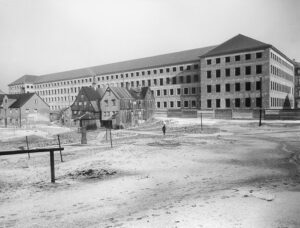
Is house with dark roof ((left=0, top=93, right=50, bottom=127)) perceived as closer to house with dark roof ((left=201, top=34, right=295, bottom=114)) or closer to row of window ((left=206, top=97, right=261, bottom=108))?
house with dark roof ((left=201, top=34, right=295, bottom=114))

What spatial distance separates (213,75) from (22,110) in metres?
44.1

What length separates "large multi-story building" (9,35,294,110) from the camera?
52469 mm

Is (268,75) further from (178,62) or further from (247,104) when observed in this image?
(178,62)

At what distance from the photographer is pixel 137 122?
172ft

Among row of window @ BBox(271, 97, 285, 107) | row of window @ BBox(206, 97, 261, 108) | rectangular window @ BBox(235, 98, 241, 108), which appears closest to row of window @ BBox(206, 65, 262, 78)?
row of window @ BBox(206, 97, 261, 108)

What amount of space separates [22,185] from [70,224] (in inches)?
Answer: 236

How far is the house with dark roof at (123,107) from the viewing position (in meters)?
51.2

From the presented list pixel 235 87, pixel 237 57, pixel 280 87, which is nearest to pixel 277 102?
pixel 280 87

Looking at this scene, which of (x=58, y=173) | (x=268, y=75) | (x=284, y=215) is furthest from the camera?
(x=268, y=75)

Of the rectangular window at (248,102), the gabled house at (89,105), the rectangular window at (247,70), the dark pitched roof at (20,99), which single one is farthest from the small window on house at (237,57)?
the dark pitched roof at (20,99)

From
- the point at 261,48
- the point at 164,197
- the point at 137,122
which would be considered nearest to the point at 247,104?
the point at 261,48

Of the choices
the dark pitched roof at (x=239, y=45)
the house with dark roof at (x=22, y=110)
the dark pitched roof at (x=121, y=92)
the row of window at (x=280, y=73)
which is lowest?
the house with dark roof at (x=22, y=110)

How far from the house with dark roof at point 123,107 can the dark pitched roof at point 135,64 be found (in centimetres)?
1731

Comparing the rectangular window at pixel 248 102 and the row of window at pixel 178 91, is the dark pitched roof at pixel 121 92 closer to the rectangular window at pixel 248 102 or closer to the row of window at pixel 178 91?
the row of window at pixel 178 91
